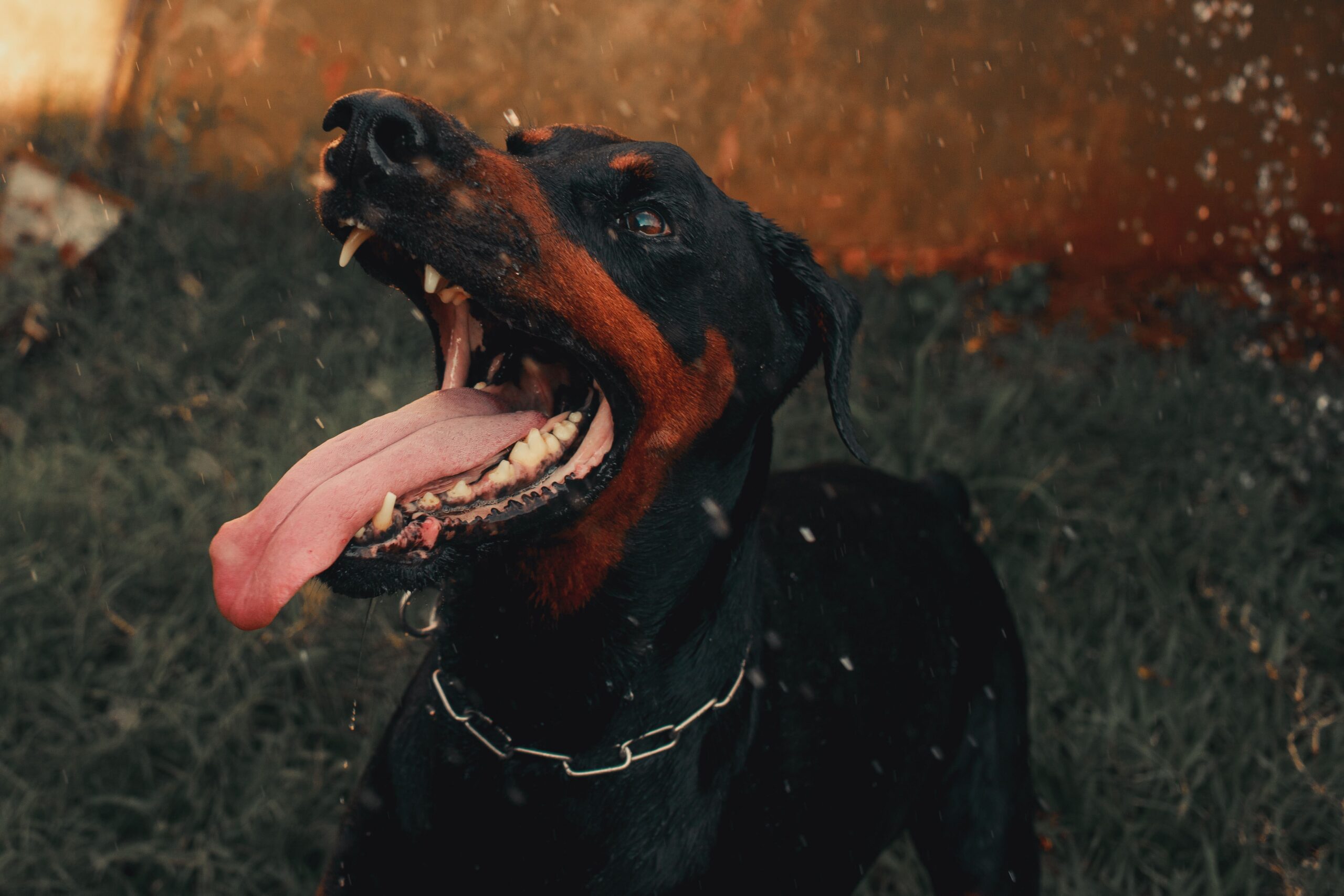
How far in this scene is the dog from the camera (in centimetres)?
139

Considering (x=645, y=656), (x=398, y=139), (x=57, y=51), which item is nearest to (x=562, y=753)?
(x=645, y=656)

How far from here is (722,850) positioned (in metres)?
1.67

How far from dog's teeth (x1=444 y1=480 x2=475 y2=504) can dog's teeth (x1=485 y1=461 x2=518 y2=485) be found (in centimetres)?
4

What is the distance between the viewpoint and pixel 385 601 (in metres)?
2.92

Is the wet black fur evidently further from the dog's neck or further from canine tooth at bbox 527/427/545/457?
canine tooth at bbox 527/427/545/457

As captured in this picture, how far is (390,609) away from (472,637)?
1386 mm

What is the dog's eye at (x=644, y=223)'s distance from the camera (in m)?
1.62

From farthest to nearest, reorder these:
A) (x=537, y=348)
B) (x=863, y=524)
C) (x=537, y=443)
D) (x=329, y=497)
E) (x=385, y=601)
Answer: (x=385, y=601) < (x=863, y=524) < (x=537, y=348) < (x=537, y=443) < (x=329, y=497)

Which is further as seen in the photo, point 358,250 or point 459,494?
point 358,250

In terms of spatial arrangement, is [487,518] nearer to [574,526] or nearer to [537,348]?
[574,526]

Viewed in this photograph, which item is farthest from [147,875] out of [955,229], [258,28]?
[955,229]

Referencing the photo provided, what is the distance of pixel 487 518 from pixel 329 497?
23 centimetres

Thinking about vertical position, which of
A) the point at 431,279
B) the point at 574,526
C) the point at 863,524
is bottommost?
the point at 863,524

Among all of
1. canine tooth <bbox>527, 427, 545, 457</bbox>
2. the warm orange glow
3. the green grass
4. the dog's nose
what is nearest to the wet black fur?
the dog's nose
